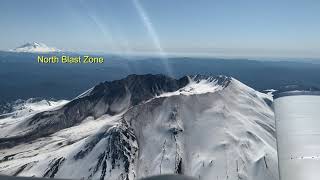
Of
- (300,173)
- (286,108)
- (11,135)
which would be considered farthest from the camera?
(11,135)

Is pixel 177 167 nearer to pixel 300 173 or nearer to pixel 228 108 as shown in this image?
pixel 228 108


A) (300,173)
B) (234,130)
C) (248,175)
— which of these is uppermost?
(300,173)

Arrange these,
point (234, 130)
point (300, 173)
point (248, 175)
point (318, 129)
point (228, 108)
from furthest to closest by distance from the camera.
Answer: point (228, 108)
point (234, 130)
point (248, 175)
point (318, 129)
point (300, 173)

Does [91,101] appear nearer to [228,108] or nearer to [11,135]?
[11,135]

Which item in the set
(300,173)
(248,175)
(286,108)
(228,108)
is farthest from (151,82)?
(300,173)

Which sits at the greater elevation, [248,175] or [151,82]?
[151,82]

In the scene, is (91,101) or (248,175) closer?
(248,175)
